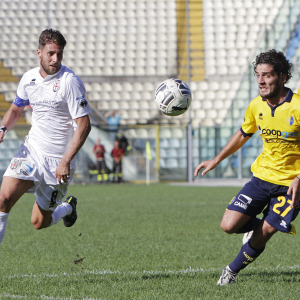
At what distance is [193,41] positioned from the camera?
1938 centimetres

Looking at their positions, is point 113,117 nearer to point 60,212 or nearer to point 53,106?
point 60,212

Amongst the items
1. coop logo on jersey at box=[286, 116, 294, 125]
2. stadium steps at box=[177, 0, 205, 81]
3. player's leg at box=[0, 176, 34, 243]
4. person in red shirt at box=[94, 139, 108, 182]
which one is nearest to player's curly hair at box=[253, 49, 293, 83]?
coop logo on jersey at box=[286, 116, 294, 125]

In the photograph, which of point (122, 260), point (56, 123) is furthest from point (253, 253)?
point (56, 123)

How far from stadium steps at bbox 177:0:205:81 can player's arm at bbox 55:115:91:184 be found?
48.8 feet

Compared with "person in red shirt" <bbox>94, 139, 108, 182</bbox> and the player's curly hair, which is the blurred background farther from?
the player's curly hair

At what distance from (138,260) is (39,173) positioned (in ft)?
4.63

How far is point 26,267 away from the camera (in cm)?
465

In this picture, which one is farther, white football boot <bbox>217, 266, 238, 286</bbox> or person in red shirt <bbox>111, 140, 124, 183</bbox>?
person in red shirt <bbox>111, 140, 124, 183</bbox>

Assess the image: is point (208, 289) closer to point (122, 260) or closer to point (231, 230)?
point (231, 230)

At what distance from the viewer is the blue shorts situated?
380 cm

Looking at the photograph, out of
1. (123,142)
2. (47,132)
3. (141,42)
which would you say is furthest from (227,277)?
(141,42)

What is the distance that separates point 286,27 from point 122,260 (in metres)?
16.2

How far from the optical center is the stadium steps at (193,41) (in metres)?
19.0

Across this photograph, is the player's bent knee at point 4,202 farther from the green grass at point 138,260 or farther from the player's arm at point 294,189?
the player's arm at point 294,189
